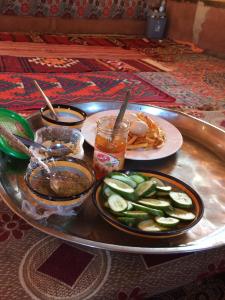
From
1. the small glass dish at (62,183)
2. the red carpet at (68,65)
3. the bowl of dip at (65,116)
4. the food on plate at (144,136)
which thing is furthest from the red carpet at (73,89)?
the small glass dish at (62,183)

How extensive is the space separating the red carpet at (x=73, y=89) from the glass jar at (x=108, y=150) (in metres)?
0.61

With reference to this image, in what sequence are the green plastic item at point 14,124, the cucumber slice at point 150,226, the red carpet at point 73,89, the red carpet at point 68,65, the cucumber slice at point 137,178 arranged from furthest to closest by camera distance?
the red carpet at point 68,65, the red carpet at point 73,89, the green plastic item at point 14,124, the cucumber slice at point 137,178, the cucumber slice at point 150,226

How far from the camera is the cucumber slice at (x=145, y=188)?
61 centimetres

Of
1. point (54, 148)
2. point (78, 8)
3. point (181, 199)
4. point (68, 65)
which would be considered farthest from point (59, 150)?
point (78, 8)

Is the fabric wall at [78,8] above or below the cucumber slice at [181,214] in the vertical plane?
above

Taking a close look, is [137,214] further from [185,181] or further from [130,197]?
[185,181]

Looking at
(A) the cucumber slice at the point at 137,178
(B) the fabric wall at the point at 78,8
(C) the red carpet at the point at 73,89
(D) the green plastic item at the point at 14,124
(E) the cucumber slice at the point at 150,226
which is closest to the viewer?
Answer: (E) the cucumber slice at the point at 150,226

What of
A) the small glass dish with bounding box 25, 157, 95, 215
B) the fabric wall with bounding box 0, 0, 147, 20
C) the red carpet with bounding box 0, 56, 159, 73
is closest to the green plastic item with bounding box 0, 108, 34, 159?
the small glass dish with bounding box 25, 157, 95, 215

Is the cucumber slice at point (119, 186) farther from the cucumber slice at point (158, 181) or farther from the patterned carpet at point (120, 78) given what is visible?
the patterned carpet at point (120, 78)

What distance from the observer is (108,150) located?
689 mm

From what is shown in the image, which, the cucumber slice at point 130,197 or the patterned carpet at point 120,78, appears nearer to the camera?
the cucumber slice at point 130,197

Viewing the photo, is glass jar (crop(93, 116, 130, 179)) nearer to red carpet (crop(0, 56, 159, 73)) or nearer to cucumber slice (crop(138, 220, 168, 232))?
cucumber slice (crop(138, 220, 168, 232))

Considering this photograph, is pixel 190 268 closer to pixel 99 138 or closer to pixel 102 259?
pixel 102 259

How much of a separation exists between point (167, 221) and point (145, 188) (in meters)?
0.08
